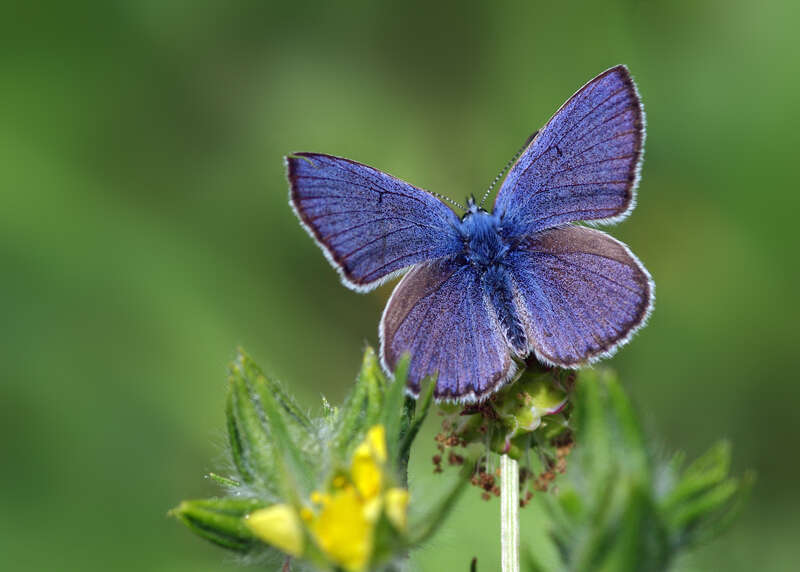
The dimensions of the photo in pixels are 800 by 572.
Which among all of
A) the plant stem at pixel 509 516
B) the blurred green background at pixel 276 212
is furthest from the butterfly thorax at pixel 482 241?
the blurred green background at pixel 276 212

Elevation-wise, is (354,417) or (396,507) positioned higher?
(354,417)

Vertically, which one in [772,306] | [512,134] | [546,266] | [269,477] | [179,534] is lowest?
[269,477]

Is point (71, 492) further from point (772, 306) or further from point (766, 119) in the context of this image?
point (766, 119)

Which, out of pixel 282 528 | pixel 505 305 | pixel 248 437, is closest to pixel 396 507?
pixel 282 528

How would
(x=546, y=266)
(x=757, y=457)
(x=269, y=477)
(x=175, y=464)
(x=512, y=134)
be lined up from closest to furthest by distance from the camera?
(x=269, y=477) < (x=546, y=266) < (x=757, y=457) < (x=175, y=464) < (x=512, y=134)

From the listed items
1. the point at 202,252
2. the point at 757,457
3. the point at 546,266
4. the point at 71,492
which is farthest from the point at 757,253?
the point at 71,492

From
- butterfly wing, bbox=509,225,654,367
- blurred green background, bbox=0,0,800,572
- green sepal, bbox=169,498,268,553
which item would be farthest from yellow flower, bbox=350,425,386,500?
blurred green background, bbox=0,0,800,572

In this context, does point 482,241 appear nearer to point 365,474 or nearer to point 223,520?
point 365,474
